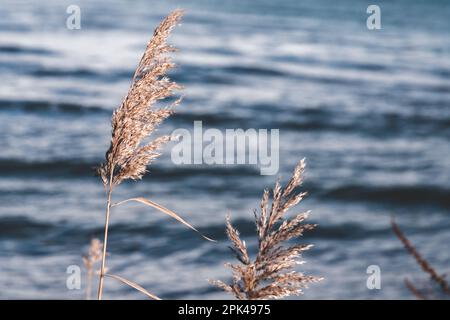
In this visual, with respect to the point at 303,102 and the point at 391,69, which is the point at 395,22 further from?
the point at 303,102

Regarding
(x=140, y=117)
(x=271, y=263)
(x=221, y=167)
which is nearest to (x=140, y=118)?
(x=140, y=117)

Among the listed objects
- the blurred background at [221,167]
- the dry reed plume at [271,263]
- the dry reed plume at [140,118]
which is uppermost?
the blurred background at [221,167]

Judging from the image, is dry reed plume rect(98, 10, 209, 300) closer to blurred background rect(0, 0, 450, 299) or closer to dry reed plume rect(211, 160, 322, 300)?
dry reed plume rect(211, 160, 322, 300)

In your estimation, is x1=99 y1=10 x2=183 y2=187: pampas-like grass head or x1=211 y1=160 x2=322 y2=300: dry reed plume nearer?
x1=211 y1=160 x2=322 y2=300: dry reed plume

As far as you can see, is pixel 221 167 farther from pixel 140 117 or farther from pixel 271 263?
pixel 271 263

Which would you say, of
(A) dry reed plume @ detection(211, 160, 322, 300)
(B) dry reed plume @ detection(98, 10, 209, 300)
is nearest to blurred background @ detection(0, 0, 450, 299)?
(B) dry reed plume @ detection(98, 10, 209, 300)

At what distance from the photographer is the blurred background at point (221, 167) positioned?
355 inches

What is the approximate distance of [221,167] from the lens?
1397 centimetres

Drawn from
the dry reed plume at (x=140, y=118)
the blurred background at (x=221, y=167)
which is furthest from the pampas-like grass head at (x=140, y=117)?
the blurred background at (x=221, y=167)

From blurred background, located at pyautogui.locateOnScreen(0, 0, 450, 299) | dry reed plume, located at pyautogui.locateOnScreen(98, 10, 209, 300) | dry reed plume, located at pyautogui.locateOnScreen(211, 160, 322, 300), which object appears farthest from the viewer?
blurred background, located at pyautogui.locateOnScreen(0, 0, 450, 299)

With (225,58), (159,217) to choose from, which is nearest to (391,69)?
(225,58)

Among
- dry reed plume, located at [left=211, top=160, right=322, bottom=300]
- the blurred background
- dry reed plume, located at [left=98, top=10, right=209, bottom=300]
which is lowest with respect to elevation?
dry reed plume, located at [left=211, top=160, right=322, bottom=300]

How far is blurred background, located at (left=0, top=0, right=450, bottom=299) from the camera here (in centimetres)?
901

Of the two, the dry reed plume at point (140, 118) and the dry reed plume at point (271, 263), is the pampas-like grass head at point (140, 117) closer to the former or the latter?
the dry reed plume at point (140, 118)
